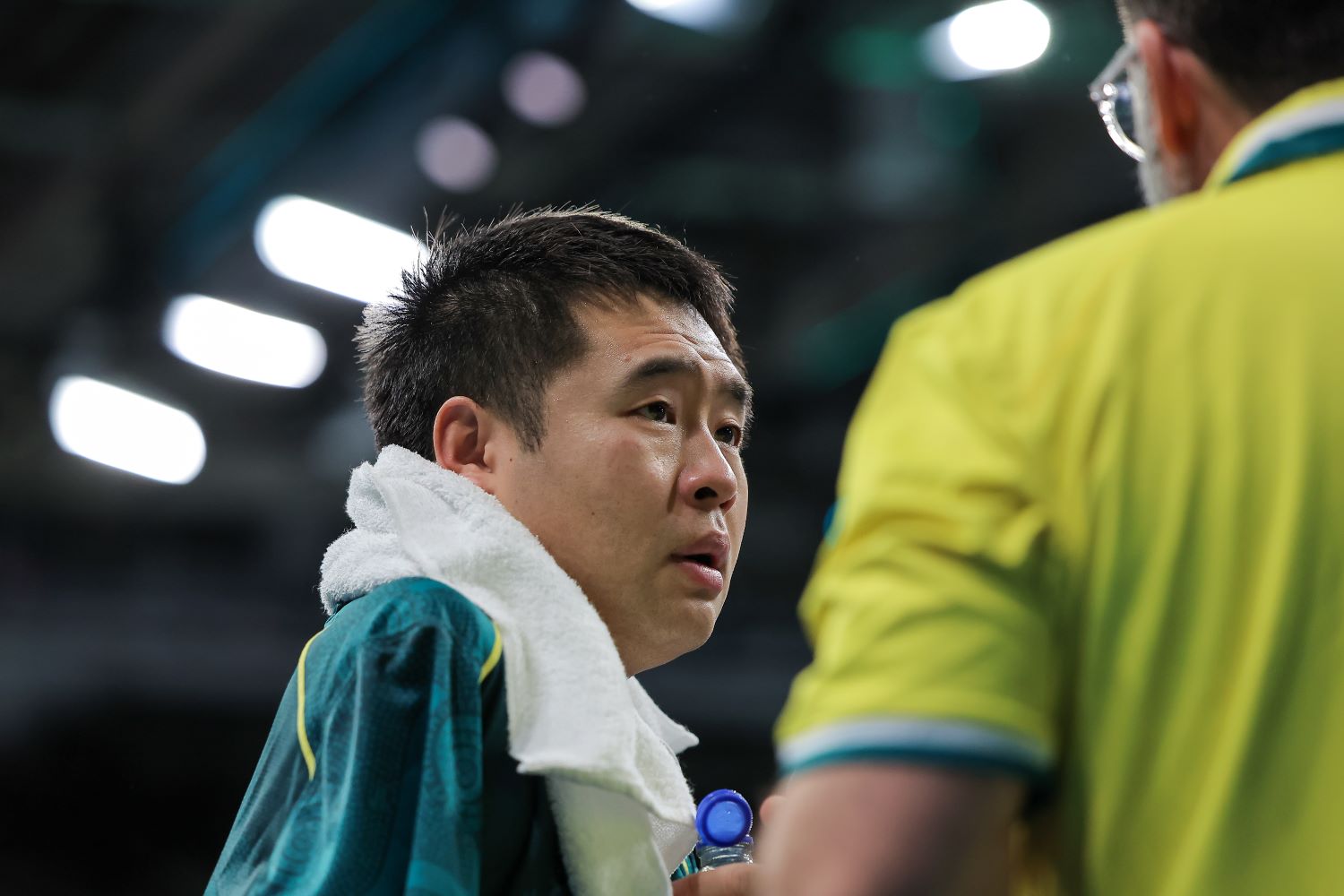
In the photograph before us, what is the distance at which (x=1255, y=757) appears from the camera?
1.59ft

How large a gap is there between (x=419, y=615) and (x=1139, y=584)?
572mm

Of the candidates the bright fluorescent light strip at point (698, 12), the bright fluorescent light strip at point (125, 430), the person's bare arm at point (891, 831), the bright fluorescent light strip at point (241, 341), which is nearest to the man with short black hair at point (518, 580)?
the person's bare arm at point (891, 831)

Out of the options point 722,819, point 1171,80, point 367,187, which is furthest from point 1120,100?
point 367,187

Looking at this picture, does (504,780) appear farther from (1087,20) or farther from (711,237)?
(711,237)

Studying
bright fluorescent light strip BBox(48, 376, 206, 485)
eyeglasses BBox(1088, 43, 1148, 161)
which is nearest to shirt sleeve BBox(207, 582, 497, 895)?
eyeglasses BBox(1088, 43, 1148, 161)

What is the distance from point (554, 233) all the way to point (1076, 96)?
2.46 meters

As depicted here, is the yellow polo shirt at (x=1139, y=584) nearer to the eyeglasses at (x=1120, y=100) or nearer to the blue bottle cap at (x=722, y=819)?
the eyeglasses at (x=1120, y=100)

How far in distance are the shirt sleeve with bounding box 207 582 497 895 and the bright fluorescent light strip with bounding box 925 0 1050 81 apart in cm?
245

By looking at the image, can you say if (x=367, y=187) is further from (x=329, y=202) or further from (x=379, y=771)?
(x=379, y=771)

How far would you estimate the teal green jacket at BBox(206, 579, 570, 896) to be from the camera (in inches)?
33.8

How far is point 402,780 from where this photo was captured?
35.0 inches

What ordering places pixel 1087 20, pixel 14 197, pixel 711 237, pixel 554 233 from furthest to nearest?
1. pixel 711 237
2. pixel 14 197
3. pixel 1087 20
4. pixel 554 233

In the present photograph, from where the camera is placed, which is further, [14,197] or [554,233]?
[14,197]

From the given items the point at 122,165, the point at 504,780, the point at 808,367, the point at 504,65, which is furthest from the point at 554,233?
the point at 808,367
